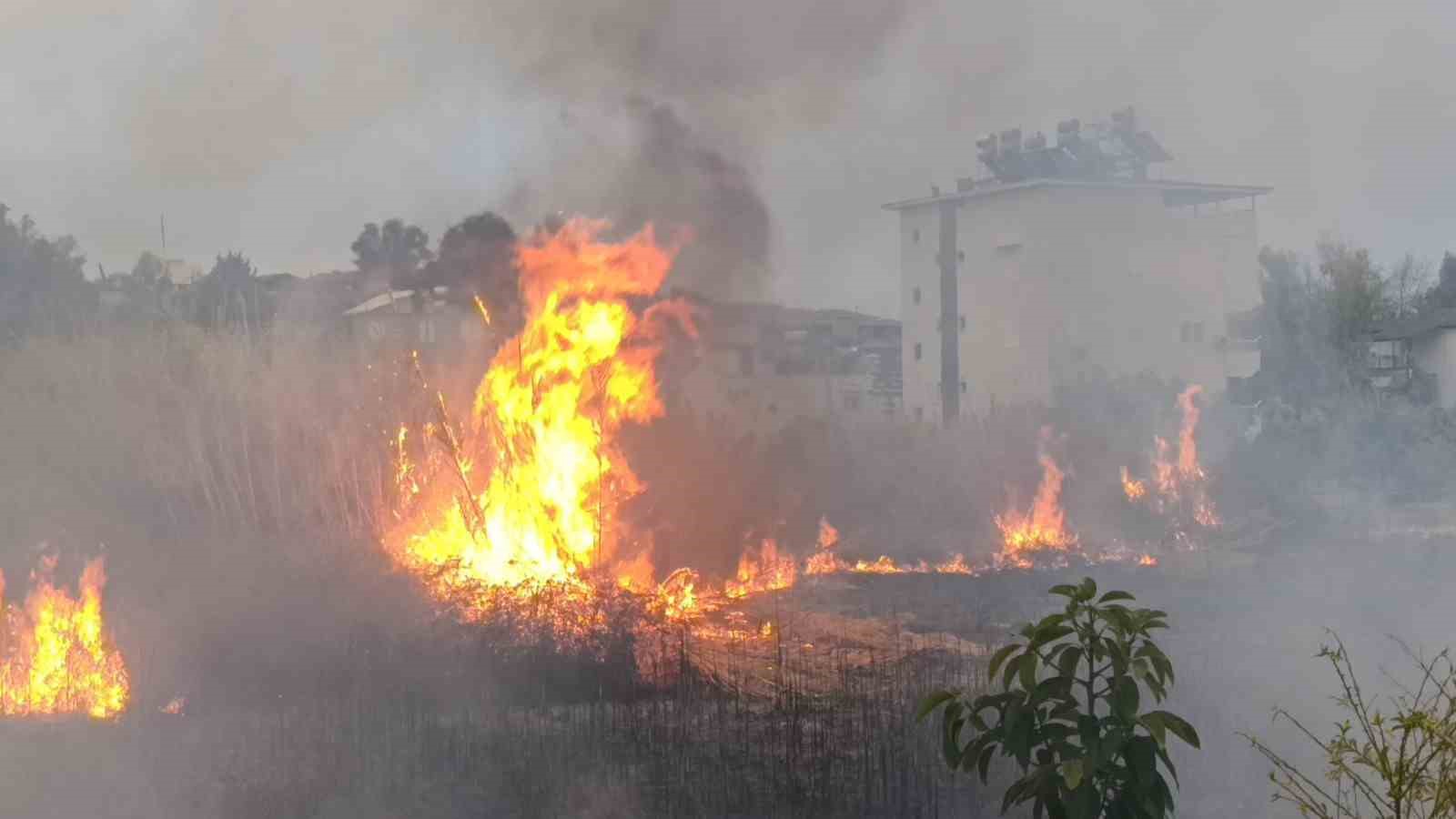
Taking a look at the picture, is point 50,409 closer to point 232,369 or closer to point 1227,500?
point 232,369

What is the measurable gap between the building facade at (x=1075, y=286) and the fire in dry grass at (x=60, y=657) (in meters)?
23.2

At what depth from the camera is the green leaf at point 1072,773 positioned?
12.4 ft

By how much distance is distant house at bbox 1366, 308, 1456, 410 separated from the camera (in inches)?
1240

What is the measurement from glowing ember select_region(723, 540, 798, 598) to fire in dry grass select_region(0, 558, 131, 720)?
532 cm

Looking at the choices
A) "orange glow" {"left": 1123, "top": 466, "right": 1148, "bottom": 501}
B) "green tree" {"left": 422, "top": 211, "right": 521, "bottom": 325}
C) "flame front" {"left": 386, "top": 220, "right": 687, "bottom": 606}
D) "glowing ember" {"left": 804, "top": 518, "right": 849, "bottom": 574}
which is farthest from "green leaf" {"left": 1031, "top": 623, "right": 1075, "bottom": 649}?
"orange glow" {"left": 1123, "top": 466, "right": 1148, "bottom": 501}

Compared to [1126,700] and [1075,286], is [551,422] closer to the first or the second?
[1126,700]

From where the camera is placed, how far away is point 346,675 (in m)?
8.40

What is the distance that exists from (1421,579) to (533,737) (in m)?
9.53

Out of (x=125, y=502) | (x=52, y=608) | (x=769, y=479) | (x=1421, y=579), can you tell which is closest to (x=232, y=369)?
(x=125, y=502)

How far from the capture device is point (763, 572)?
44.2 ft

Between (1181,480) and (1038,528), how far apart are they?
337 centimetres

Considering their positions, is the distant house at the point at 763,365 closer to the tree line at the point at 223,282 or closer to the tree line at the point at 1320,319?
the tree line at the point at 223,282

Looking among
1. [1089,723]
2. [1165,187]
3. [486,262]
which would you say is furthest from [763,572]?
[1165,187]

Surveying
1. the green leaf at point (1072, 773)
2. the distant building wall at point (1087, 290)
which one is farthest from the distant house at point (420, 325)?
the distant building wall at point (1087, 290)
